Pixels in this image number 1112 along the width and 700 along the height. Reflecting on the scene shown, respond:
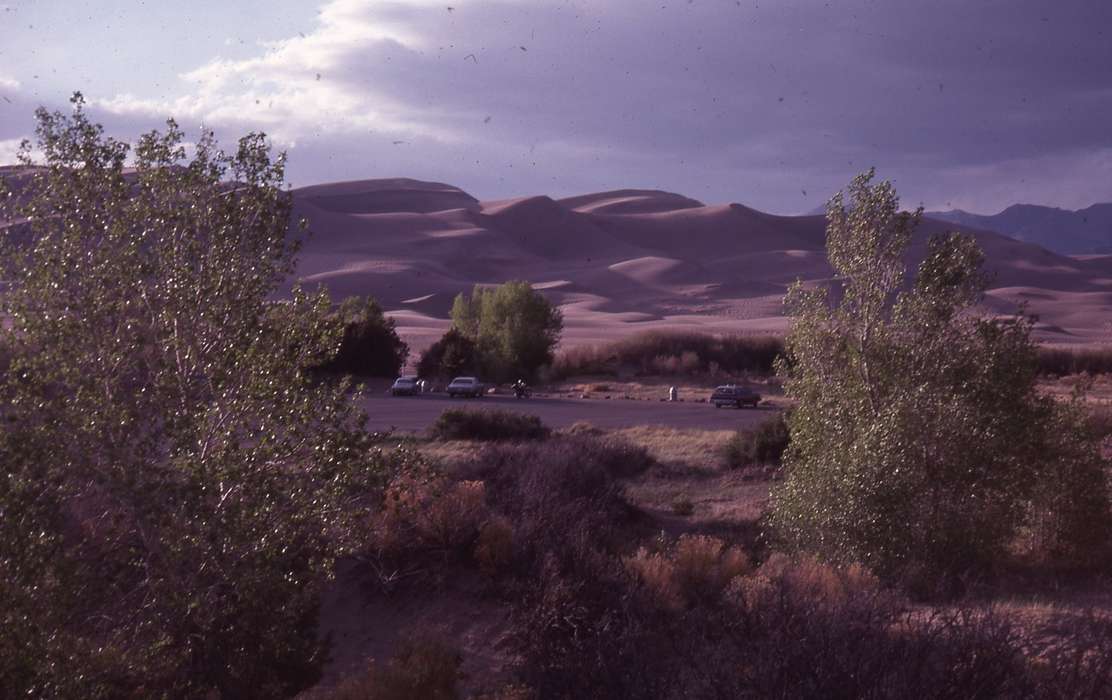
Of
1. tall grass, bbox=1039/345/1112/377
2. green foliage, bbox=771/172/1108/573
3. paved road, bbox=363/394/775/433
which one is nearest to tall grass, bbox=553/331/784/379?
paved road, bbox=363/394/775/433

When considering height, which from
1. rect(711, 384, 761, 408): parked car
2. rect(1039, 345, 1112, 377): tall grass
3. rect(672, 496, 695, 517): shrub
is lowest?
rect(711, 384, 761, 408): parked car

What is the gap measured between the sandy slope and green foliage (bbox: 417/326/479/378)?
21449 millimetres

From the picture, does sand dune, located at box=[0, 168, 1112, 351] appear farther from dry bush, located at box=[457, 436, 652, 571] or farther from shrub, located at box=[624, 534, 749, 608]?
shrub, located at box=[624, 534, 749, 608]

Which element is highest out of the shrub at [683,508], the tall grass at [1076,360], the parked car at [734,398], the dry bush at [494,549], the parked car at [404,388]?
the dry bush at [494,549]

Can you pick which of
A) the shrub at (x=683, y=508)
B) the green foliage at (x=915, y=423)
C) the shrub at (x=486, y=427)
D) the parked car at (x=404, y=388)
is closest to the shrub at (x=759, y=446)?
the shrub at (x=486, y=427)

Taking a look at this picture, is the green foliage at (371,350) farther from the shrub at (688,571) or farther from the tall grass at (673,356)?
the shrub at (688,571)

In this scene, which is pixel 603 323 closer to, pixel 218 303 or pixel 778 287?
pixel 778 287

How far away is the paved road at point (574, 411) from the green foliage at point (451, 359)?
32.5ft

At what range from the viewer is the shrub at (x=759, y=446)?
3020 centimetres

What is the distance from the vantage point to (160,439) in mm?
8023

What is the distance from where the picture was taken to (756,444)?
1208 inches

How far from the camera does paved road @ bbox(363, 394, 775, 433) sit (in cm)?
4100

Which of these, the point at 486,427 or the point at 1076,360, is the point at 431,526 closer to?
the point at 486,427

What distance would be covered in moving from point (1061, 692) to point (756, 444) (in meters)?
23.8
